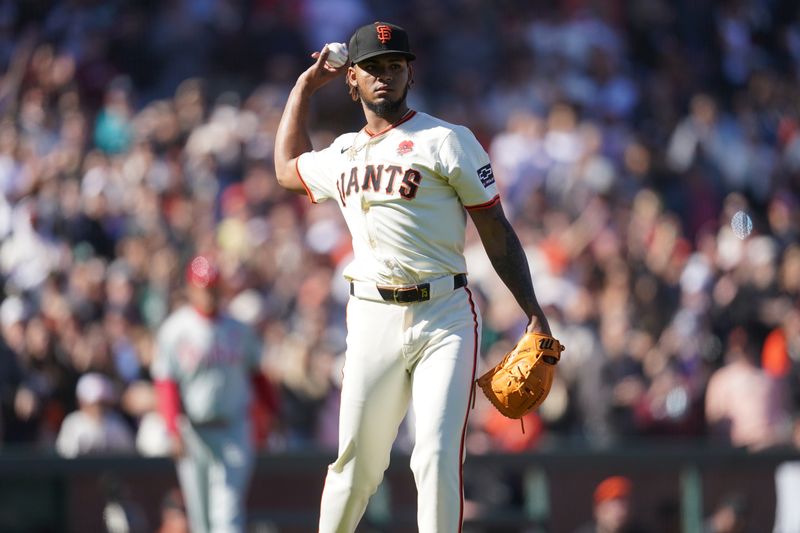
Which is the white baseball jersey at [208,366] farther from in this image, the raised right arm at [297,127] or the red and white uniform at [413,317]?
the red and white uniform at [413,317]

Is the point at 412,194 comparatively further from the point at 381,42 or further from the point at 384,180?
the point at 381,42

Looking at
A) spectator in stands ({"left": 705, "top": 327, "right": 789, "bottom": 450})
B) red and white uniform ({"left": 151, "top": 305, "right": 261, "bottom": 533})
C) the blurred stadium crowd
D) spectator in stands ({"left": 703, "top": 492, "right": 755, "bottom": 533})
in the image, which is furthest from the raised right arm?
spectator in stands ({"left": 705, "top": 327, "right": 789, "bottom": 450})

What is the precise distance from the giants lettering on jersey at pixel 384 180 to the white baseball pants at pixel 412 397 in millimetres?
452

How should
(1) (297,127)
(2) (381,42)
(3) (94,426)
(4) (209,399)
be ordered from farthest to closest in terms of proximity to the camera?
(3) (94,426)
(4) (209,399)
(1) (297,127)
(2) (381,42)

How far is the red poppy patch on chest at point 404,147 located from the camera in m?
5.78

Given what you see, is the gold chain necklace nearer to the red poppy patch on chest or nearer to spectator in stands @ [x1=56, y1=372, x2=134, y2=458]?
the red poppy patch on chest

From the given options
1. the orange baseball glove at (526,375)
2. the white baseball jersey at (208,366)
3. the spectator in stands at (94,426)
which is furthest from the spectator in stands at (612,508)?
the orange baseball glove at (526,375)

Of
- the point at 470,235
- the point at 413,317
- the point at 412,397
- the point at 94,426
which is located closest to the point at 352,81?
the point at 413,317

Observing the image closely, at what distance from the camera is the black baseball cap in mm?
5738

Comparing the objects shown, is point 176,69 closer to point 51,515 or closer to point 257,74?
point 257,74

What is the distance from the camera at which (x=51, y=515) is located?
10523 millimetres

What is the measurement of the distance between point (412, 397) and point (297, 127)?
4.33ft

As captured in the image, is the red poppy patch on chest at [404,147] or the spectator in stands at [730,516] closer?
the red poppy patch on chest at [404,147]

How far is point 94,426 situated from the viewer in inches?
431
